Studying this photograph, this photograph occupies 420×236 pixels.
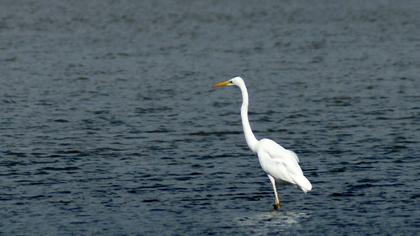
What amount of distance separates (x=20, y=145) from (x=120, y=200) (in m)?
6.47

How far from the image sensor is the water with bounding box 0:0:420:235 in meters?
18.6

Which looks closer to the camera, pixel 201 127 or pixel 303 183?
pixel 303 183

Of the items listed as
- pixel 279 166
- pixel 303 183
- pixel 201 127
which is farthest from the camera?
pixel 201 127

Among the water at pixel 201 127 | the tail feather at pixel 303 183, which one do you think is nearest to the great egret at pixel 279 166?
the tail feather at pixel 303 183

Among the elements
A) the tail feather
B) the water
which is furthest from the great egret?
the water

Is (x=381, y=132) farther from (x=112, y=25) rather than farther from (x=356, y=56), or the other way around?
(x=112, y=25)

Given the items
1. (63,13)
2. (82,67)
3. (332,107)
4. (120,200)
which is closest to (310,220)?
(120,200)

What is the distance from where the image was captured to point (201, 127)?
28125 mm

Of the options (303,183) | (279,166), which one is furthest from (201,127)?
(303,183)

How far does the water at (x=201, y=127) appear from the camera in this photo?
1864 centimetres

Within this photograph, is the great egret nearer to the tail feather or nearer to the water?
the tail feather

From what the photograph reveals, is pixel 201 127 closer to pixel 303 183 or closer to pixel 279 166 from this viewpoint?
pixel 279 166

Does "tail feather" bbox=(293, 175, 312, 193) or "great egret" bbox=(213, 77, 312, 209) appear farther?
"great egret" bbox=(213, 77, 312, 209)

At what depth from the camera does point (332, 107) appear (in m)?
31.5
